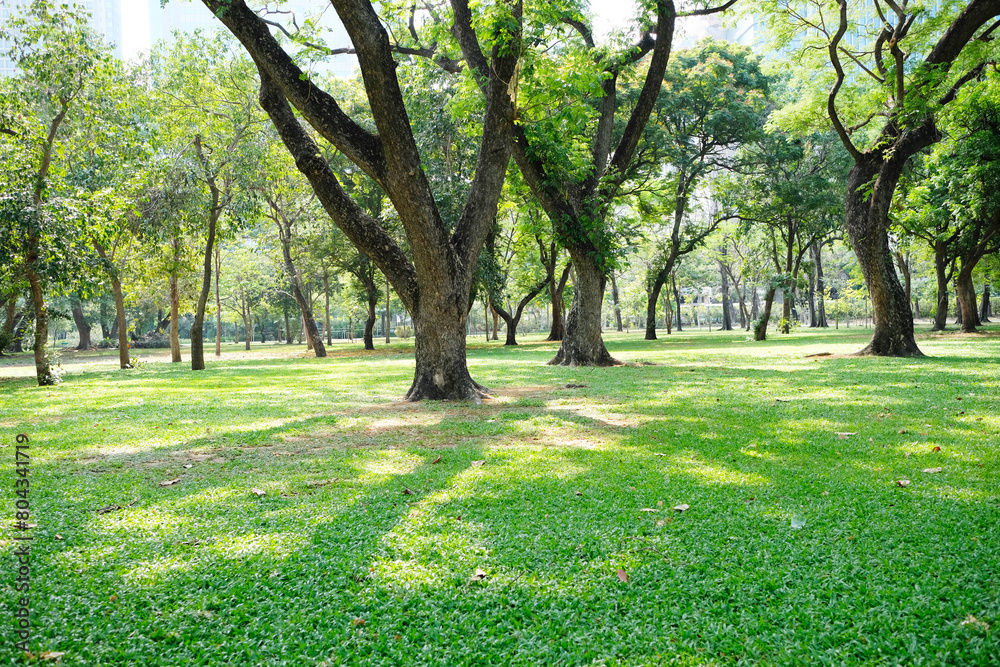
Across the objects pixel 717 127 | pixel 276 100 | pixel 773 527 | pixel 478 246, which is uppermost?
pixel 717 127

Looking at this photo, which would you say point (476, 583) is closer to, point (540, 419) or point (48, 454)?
point (540, 419)

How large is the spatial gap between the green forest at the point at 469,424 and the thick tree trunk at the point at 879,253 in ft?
0.22

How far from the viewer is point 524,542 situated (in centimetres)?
296

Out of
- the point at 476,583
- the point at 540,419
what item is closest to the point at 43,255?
the point at 540,419

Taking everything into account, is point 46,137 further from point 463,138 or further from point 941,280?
point 941,280

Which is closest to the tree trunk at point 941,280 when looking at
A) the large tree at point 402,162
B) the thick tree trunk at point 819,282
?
the thick tree trunk at point 819,282

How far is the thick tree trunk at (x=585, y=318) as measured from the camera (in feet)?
40.6

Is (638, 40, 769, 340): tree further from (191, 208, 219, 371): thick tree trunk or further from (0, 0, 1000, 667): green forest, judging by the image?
(191, 208, 219, 371): thick tree trunk

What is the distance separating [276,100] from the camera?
7703 mm

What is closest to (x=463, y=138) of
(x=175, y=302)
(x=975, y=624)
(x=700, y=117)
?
(x=700, y=117)

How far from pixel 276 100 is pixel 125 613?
705 cm

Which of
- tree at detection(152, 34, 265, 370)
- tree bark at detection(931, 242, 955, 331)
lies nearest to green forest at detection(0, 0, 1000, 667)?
tree at detection(152, 34, 265, 370)

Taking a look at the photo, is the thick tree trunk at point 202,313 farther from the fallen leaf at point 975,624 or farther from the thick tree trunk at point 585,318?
the fallen leaf at point 975,624

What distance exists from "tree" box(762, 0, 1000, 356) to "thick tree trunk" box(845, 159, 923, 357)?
19 mm
